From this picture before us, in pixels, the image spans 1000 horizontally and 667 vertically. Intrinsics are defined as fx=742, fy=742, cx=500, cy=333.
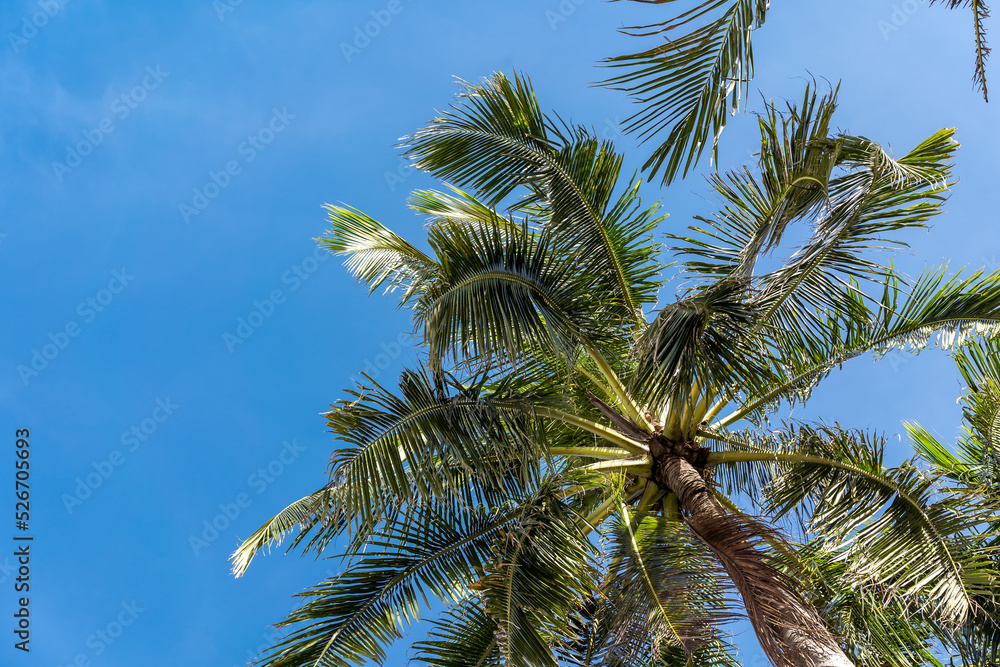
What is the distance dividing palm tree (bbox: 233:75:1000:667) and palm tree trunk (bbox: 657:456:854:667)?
17 mm

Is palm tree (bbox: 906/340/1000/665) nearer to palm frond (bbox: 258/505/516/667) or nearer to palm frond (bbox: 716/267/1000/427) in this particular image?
palm frond (bbox: 716/267/1000/427)

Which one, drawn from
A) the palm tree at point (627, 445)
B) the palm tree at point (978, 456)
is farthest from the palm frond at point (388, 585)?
the palm tree at point (978, 456)

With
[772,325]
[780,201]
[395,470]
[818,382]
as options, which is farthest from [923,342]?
[395,470]

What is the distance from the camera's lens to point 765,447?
24.4ft

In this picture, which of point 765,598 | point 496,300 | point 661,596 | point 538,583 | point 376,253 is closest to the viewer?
point 765,598

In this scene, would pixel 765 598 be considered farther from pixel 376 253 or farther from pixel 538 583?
pixel 376 253

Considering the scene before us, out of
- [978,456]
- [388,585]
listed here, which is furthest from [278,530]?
[978,456]

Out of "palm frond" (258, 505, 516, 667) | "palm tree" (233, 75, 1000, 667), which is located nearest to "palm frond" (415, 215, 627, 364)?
"palm tree" (233, 75, 1000, 667)

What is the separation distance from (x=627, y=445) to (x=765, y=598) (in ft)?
7.54

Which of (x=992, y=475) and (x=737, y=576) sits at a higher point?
(x=992, y=475)

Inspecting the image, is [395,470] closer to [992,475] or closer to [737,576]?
[737,576]

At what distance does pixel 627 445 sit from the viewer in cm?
693

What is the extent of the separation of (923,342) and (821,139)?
2182mm

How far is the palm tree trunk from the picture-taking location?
447 cm
